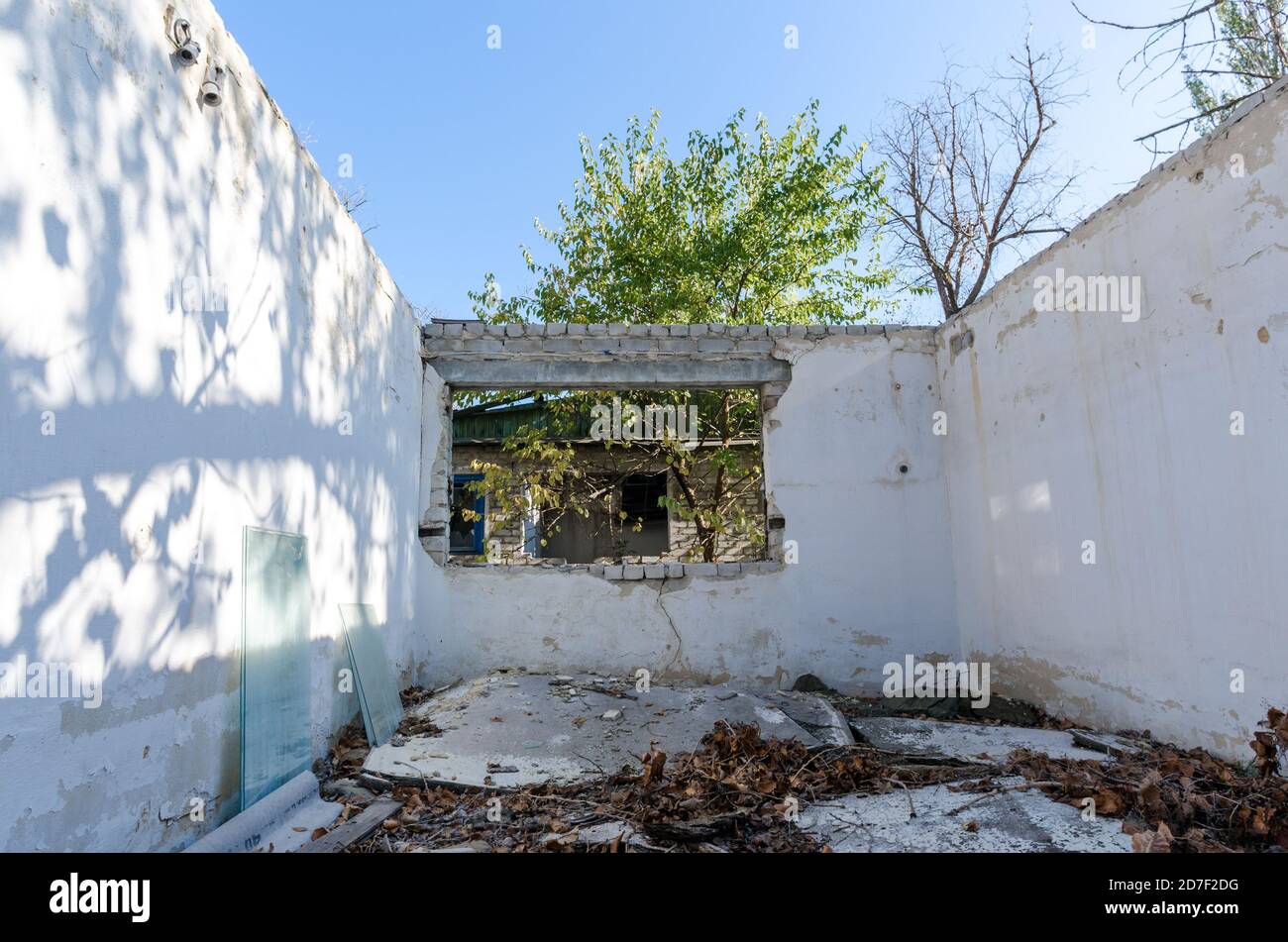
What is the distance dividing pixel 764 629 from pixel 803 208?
7062 mm

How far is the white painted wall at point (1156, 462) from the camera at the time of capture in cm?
415

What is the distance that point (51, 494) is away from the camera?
2.52 metres

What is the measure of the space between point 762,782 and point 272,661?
2590mm

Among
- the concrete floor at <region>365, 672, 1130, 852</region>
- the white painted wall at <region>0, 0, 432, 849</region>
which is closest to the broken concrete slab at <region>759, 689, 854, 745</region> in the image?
the concrete floor at <region>365, 672, 1130, 852</region>

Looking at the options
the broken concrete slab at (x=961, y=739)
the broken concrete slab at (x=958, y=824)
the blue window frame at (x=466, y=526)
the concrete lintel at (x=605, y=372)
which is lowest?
the broken concrete slab at (x=961, y=739)

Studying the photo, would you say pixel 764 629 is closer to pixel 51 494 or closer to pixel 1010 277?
pixel 1010 277

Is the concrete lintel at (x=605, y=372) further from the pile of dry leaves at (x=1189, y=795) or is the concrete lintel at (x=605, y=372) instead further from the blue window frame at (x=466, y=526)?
the blue window frame at (x=466, y=526)

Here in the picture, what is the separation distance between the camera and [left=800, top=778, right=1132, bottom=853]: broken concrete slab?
10.9 ft

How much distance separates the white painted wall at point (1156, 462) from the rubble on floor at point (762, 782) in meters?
0.45

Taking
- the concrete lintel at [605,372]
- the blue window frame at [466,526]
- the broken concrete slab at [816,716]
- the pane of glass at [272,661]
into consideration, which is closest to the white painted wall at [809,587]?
the concrete lintel at [605,372]

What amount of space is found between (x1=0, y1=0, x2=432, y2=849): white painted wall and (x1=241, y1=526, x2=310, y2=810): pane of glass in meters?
0.09

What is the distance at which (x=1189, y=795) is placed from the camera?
3.53m

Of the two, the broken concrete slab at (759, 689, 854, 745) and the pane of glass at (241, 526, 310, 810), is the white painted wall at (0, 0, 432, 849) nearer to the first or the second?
the pane of glass at (241, 526, 310, 810)

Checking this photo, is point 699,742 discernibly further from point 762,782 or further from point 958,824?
point 958,824
